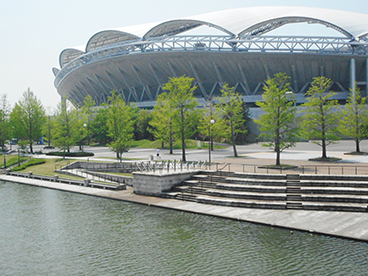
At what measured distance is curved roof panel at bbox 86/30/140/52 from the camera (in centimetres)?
8062

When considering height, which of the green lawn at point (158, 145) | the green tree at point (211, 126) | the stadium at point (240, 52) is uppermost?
the stadium at point (240, 52)

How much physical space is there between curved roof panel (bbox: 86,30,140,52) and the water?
6643cm

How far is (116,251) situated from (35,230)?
5745mm

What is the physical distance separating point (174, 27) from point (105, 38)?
1959 cm

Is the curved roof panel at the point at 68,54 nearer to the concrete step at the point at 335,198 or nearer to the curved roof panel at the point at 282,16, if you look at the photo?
the curved roof panel at the point at 282,16

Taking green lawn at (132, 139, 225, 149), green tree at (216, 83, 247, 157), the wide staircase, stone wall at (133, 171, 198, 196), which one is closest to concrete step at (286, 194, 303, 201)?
the wide staircase

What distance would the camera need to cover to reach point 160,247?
14.4m

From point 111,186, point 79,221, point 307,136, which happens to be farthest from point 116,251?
point 307,136

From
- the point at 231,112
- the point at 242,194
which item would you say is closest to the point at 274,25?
the point at 231,112

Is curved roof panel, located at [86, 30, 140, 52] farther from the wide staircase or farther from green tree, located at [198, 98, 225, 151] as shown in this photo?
the wide staircase

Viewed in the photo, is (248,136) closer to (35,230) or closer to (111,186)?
(111,186)

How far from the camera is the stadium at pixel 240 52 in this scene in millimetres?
66750

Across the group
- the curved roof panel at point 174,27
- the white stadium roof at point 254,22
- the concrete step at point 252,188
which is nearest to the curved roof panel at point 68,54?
the white stadium roof at point 254,22

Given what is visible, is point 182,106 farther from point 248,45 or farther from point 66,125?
point 248,45
